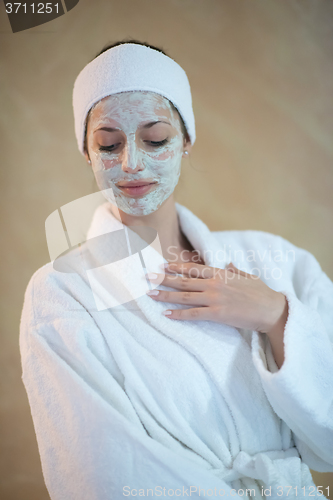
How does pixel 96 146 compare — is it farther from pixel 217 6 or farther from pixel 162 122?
pixel 217 6

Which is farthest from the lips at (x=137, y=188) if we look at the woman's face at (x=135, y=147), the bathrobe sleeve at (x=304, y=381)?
the bathrobe sleeve at (x=304, y=381)

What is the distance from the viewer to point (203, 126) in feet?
3.31

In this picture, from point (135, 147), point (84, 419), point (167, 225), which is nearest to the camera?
point (84, 419)

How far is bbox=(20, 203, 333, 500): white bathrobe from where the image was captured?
59cm

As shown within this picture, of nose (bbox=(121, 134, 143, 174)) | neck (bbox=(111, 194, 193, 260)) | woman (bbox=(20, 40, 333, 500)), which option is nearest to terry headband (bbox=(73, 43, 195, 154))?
woman (bbox=(20, 40, 333, 500))

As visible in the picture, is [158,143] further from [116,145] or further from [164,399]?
[164,399]

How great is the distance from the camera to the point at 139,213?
0.77 meters

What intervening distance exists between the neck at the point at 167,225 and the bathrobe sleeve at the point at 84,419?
243 mm

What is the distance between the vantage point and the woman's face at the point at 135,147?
0.70 metres

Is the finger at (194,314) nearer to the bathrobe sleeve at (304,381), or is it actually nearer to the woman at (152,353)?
the woman at (152,353)

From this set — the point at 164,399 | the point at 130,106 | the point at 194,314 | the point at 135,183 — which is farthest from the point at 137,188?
the point at 164,399

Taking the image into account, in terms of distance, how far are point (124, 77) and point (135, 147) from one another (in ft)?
0.47

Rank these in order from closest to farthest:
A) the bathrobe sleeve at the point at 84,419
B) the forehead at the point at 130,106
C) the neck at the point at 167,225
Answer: the bathrobe sleeve at the point at 84,419 < the forehead at the point at 130,106 < the neck at the point at 167,225

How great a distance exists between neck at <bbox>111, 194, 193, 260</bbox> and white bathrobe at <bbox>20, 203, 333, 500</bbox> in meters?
0.14
